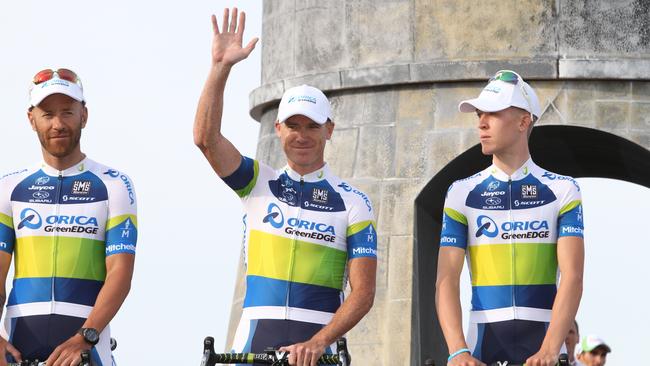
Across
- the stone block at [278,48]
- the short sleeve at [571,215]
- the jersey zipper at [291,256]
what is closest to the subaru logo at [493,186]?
the short sleeve at [571,215]

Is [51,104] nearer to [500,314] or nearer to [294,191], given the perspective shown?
[294,191]

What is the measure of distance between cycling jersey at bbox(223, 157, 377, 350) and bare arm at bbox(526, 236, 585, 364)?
3.90 ft

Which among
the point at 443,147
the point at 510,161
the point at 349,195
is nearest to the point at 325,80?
the point at 443,147

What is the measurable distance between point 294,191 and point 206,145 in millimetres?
688

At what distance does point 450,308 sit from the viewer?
10719 millimetres

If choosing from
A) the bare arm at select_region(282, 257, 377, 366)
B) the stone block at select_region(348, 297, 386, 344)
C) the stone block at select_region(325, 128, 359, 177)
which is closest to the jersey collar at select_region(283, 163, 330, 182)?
the bare arm at select_region(282, 257, 377, 366)

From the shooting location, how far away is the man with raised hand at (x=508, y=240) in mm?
10797

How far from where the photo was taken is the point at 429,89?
18797mm

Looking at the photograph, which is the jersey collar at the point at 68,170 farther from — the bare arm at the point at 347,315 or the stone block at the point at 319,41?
the stone block at the point at 319,41

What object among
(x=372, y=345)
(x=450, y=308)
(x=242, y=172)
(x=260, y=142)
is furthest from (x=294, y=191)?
(x=260, y=142)

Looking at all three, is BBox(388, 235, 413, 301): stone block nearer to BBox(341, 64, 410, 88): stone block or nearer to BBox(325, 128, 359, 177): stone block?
BBox(325, 128, 359, 177): stone block

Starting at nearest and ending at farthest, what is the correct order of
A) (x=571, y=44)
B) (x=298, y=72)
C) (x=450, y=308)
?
(x=450, y=308), (x=571, y=44), (x=298, y=72)

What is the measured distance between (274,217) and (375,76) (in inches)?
315

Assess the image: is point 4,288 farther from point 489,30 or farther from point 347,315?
point 489,30
